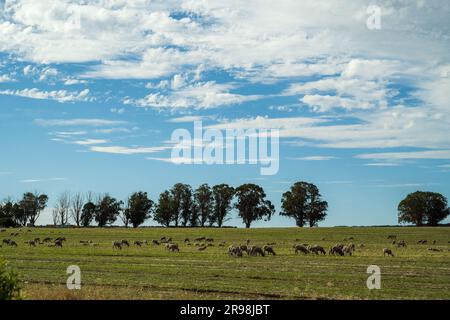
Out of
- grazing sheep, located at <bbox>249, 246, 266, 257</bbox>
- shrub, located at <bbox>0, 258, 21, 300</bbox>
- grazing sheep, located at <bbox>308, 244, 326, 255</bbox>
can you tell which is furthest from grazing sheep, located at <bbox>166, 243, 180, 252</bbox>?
shrub, located at <bbox>0, 258, 21, 300</bbox>

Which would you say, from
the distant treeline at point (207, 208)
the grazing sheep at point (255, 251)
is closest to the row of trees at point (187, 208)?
the distant treeline at point (207, 208)

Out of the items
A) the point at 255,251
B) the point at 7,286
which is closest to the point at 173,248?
the point at 255,251

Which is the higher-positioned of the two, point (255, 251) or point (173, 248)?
point (173, 248)

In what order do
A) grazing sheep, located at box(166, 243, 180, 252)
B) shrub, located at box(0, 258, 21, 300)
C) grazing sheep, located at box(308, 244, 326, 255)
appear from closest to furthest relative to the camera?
shrub, located at box(0, 258, 21, 300), grazing sheep, located at box(308, 244, 326, 255), grazing sheep, located at box(166, 243, 180, 252)

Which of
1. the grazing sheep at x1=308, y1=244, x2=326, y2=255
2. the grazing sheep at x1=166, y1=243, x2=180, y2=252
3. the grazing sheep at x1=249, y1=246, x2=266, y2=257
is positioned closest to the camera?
the grazing sheep at x1=249, y1=246, x2=266, y2=257

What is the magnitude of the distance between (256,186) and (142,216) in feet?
134

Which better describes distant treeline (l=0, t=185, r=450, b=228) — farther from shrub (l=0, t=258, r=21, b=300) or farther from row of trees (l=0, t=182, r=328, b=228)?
shrub (l=0, t=258, r=21, b=300)

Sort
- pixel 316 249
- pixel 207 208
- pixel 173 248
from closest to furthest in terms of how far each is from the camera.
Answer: pixel 316 249, pixel 173 248, pixel 207 208

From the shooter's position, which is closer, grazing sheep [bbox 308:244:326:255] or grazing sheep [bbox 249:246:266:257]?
grazing sheep [bbox 249:246:266:257]

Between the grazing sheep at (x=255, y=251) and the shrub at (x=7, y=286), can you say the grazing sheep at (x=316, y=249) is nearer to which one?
the grazing sheep at (x=255, y=251)

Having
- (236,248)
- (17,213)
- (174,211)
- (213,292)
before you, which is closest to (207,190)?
→ (174,211)

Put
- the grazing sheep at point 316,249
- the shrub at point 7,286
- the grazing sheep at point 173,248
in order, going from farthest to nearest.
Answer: the grazing sheep at point 173,248, the grazing sheep at point 316,249, the shrub at point 7,286

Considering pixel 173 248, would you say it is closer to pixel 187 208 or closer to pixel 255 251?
pixel 255 251

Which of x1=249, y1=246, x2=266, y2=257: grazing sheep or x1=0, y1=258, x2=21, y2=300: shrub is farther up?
x1=249, y1=246, x2=266, y2=257: grazing sheep
